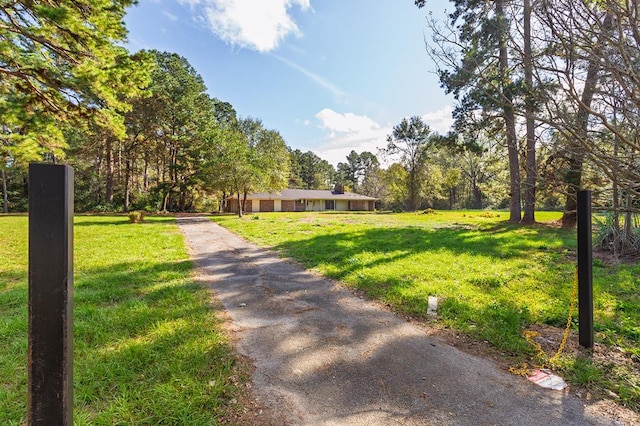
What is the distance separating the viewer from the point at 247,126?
38.6 m

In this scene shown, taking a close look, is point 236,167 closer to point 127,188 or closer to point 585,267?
point 127,188

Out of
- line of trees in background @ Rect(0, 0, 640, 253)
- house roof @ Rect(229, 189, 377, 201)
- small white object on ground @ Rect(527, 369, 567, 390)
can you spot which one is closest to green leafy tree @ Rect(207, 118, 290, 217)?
line of trees in background @ Rect(0, 0, 640, 253)

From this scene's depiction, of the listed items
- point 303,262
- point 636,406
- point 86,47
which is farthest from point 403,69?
point 86,47

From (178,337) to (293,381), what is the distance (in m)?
1.39

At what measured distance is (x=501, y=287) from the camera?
4840mm

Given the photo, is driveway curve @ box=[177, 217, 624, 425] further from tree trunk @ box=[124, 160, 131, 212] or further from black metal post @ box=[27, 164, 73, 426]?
tree trunk @ box=[124, 160, 131, 212]

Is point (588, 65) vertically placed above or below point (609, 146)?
above

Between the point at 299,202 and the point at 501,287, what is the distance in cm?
3550

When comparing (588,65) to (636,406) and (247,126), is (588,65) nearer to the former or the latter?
(636,406)

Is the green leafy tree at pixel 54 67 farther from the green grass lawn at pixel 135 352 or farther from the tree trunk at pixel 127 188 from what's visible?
the tree trunk at pixel 127 188

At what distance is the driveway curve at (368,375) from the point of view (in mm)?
2039

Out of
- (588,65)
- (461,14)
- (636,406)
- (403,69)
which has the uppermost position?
(461,14)

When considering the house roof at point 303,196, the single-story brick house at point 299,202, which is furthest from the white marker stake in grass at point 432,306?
the house roof at point 303,196

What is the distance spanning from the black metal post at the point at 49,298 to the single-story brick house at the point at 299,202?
104 ft
